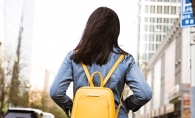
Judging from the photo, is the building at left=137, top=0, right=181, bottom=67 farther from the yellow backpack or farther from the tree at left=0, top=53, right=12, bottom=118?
the yellow backpack

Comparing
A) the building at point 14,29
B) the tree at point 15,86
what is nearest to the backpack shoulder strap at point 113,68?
the building at point 14,29

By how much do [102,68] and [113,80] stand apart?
108mm

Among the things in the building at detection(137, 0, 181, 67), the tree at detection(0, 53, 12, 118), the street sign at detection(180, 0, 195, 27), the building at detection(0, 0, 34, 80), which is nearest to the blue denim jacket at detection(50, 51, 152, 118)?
the street sign at detection(180, 0, 195, 27)

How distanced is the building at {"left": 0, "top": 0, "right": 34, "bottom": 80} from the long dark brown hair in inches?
2465

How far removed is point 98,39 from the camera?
3621 mm

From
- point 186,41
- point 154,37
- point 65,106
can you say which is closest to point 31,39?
point 154,37

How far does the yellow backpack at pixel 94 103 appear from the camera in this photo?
3.34 m

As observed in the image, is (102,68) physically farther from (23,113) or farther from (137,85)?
(23,113)

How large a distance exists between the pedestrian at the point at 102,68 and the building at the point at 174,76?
1842 inches

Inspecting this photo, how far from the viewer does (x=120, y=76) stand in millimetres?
3488

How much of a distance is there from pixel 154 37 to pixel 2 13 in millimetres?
52790

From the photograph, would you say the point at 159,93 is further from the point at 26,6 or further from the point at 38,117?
the point at 26,6

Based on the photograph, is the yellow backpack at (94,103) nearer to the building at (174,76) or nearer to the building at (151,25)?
the building at (174,76)

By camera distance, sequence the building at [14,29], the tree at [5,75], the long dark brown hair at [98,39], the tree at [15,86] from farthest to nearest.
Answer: the building at [14,29] < the tree at [15,86] < the tree at [5,75] < the long dark brown hair at [98,39]
